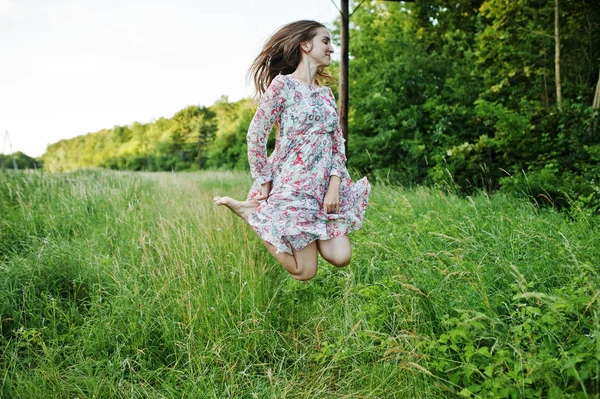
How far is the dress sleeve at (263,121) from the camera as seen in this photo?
247cm

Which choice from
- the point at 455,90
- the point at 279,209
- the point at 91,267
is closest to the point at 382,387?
the point at 279,209

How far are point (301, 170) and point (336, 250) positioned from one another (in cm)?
49

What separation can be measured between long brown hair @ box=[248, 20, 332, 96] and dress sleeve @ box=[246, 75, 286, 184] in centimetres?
26

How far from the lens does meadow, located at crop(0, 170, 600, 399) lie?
2.14 metres

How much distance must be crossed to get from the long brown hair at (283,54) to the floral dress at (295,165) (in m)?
0.20

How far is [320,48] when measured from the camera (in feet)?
8.45

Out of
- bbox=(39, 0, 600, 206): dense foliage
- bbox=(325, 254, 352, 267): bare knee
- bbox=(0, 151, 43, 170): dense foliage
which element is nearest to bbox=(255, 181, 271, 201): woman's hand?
bbox=(325, 254, 352, 267): bare knee

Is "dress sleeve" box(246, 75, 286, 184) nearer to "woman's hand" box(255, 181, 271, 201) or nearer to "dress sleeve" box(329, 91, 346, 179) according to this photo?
"woman's hand" box(255, 181, 271, 201)

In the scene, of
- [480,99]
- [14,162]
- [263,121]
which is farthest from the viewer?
[480,99]

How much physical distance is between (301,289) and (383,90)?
682cm

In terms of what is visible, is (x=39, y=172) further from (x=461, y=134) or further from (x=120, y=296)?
(x=461, y=134)

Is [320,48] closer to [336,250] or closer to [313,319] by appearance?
[336,250]

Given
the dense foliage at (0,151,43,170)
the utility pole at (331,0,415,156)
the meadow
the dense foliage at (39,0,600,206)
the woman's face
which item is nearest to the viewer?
the meadow

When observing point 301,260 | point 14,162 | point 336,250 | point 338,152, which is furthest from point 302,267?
point 14,162
